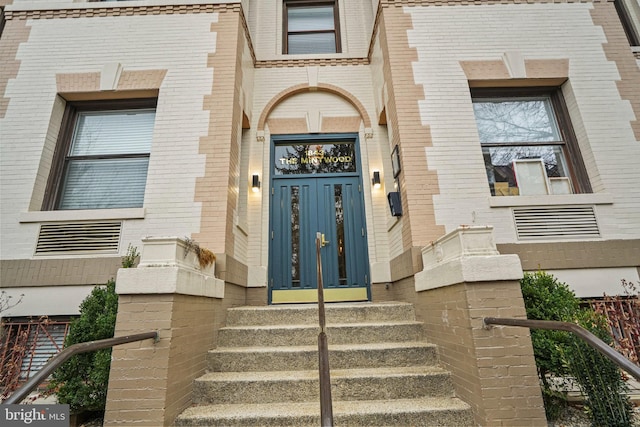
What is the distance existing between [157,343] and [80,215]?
269 centimetres

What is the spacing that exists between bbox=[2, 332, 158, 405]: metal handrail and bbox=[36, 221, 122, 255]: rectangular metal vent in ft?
7.13

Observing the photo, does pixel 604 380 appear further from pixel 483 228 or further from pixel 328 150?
pixel 328 150

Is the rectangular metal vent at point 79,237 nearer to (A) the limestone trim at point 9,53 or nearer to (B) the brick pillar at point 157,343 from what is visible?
(B) the brick pillar at point 157,343

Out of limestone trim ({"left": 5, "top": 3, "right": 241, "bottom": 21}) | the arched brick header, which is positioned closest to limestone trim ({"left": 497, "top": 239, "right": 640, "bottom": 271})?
the arched brick header

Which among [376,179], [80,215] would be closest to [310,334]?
[376,179]

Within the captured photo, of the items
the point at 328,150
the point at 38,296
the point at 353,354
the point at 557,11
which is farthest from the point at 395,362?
the point at 557,11

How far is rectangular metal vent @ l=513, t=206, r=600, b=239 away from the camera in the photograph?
4.10 meters

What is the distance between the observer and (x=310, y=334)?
352 centimetres

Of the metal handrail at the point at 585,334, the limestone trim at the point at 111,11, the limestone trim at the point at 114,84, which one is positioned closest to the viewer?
the metal handrail at the point at 585,334

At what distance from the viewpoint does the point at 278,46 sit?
646 cm

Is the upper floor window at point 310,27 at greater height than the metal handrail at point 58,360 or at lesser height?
greater

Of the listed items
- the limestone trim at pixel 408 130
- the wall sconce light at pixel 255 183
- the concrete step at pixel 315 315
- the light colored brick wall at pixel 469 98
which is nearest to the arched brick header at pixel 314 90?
the limestone trim at pixel 408 130

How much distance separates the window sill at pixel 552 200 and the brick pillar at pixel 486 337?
171cm

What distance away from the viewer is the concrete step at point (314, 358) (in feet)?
10.4
